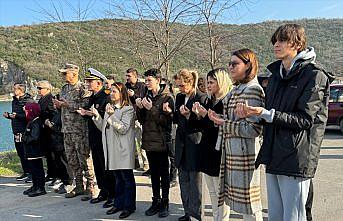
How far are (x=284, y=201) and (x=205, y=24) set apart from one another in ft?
22.4

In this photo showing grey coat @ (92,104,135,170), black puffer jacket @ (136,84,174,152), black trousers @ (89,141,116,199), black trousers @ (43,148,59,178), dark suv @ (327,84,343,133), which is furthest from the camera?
dark suv @ (327,84,343,133)

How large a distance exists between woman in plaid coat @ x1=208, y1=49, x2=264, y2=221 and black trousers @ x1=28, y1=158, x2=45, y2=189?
3.79 metres

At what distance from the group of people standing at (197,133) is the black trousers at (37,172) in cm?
2

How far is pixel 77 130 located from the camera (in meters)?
5.61

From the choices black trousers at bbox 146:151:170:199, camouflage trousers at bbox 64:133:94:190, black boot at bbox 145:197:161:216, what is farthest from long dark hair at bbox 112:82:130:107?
black boot at bbox 145:197:161:216

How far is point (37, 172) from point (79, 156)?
0.97 meters

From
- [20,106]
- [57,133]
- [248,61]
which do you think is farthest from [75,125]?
[248,61]

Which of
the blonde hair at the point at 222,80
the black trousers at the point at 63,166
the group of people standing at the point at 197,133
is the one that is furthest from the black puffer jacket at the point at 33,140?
the blonde hair at the point at 222,80

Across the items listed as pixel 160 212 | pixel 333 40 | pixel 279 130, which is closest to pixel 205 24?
pixel 160 212

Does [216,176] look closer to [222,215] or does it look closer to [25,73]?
[222,215]

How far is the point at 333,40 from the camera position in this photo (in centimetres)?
4300

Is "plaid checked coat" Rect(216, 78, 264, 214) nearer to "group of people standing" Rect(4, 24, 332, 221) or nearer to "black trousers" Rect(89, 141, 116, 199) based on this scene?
"group of people standing" Rect(4, 24, 332, 221)

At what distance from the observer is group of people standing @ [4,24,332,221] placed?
2.73m

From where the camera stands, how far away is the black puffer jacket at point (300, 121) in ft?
8.70
